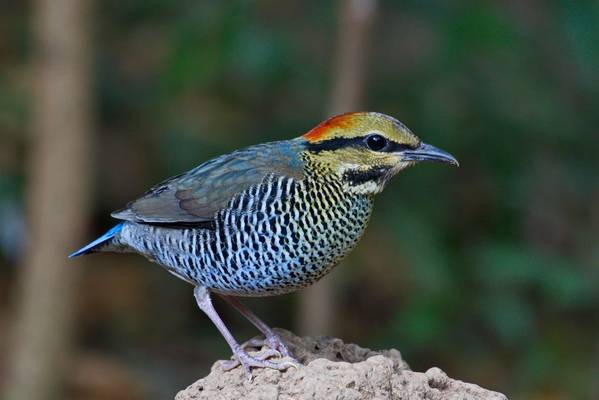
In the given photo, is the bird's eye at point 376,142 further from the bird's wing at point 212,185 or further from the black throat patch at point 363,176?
the bird's wing at point 212,185

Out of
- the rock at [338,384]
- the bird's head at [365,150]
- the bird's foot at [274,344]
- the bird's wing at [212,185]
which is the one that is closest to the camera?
the rock at [338,384]

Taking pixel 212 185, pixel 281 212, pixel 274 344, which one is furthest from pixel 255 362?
pixel 212 185

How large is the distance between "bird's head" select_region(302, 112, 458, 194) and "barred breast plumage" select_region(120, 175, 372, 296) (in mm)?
73

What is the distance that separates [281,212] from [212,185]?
0.49 m

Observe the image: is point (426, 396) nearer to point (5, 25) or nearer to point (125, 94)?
point (125, 94)

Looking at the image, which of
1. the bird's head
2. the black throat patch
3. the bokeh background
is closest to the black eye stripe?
the bird's head

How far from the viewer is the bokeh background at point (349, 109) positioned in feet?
28.7

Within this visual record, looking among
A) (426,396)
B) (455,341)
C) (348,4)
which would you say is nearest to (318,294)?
(455,341)

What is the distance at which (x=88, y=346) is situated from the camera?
11.3 metres

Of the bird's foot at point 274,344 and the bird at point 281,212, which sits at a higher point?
the bird at point 281,212

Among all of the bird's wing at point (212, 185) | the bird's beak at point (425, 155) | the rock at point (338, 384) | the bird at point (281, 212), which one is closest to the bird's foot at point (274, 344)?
the bird at point (281, 212)

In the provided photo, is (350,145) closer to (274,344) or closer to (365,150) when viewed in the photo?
(365,150)

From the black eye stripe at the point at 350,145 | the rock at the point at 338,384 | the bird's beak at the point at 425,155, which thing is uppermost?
the black eye stripe at the point at 350,145

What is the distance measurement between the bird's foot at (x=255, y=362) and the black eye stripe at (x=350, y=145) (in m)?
1.01
